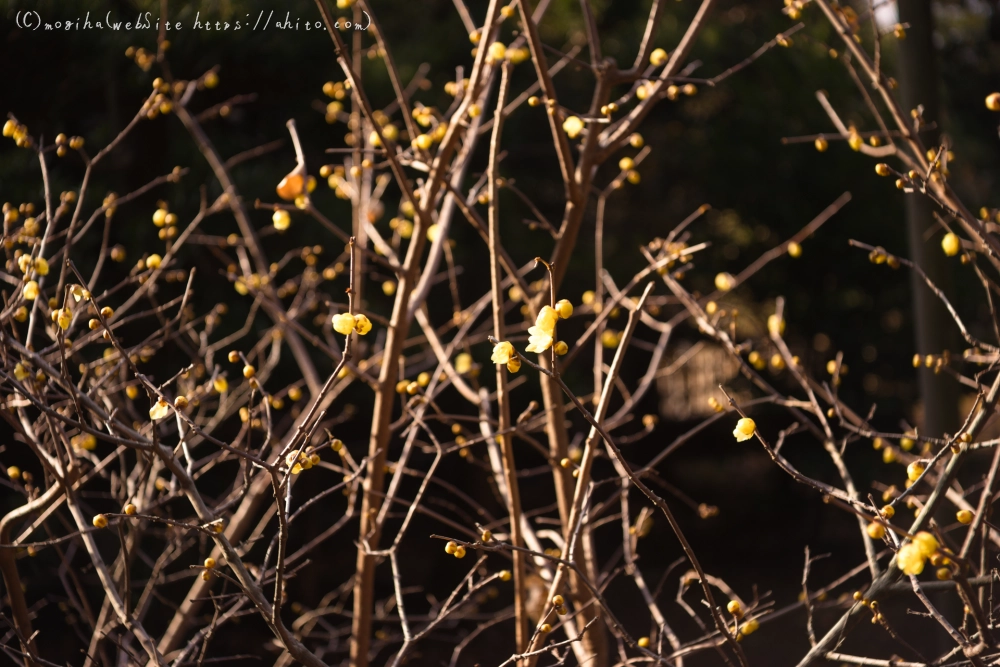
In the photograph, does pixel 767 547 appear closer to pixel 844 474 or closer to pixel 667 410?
pixel 667 410

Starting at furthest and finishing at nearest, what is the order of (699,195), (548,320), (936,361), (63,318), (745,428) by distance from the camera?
(699,195), (936,361), (63,318), (745,428), (548,320)

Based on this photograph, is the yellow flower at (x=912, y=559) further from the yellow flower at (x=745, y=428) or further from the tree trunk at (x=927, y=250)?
the tree trunk at (x=927, y=250)

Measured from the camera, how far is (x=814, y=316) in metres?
6.04

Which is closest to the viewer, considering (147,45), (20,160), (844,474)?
(844,474)

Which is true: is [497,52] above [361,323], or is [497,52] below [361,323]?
above

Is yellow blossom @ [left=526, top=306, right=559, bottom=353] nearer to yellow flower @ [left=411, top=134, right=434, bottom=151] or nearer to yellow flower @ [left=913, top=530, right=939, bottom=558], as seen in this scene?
yellow flower @ [left=913, top=530, right=939, bottom=558]

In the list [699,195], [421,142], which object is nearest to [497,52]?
[421,142]

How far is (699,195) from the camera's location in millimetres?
6316

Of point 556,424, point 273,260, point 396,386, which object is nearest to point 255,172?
point 273,260

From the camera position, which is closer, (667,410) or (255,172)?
(255,172)

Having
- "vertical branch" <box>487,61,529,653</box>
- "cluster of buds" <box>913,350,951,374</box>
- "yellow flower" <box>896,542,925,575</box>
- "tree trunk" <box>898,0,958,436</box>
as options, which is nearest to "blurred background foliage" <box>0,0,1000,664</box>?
"tree trunk" <box>898,0,958,436</box>

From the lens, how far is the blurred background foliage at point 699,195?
3.86 meters

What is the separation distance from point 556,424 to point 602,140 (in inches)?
27.3

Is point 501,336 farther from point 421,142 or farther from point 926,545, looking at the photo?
point 926,545
